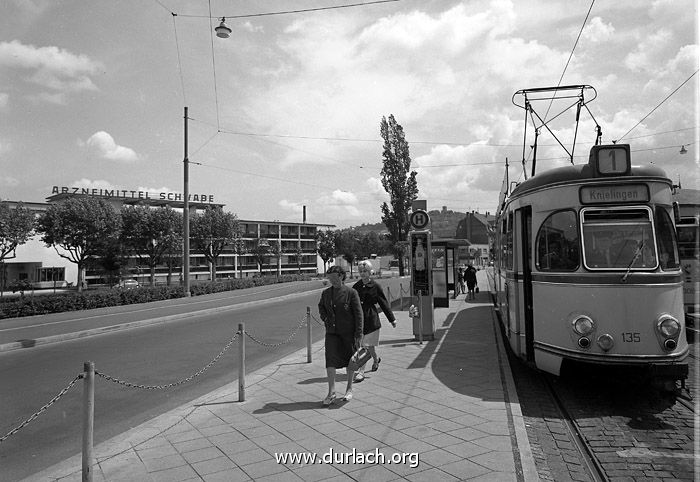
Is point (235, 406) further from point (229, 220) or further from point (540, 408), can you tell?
point (229, 220)

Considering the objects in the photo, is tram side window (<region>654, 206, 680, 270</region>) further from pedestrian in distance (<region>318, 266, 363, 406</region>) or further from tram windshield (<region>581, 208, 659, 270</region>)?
pedestrian in distance (<region>318, 266, 363, 406</region>)

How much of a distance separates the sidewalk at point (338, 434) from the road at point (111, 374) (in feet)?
2.19

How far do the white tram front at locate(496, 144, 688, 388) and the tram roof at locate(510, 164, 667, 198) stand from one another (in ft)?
0.04

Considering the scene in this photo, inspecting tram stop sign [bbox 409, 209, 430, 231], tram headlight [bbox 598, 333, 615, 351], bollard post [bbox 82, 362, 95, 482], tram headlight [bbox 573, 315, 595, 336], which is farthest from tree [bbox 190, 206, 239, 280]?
bollard post [bbox 82, 362, 95, 482]

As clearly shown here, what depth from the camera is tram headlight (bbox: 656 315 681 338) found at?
5.59 metres

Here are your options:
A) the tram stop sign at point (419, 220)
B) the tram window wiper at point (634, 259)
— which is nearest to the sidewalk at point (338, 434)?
the tram window wiper at point (634, 259)

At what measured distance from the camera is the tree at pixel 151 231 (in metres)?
45.4

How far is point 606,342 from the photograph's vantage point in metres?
5.75

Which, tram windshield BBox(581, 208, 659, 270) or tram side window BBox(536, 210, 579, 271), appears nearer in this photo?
tram windshield BBox(581, 208, 659, 270)

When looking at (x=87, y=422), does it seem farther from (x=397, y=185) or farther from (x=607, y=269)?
(x=397, y=185)

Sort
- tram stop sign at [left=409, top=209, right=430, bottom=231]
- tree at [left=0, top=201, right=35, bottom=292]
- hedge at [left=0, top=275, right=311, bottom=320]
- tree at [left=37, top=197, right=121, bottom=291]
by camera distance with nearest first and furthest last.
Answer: tram stop sign at [left=409, top=209, right=430, bottom=231] → hedge at [left=0, top=275, right=311, bottom=320] → tree at [left=0, top=201, right=35, bottom=292] → tree at [left=37, top=197, right=121, bottom=291]

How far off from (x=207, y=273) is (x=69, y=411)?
3119 inches

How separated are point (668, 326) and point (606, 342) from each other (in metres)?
0.71

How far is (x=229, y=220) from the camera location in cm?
5556
